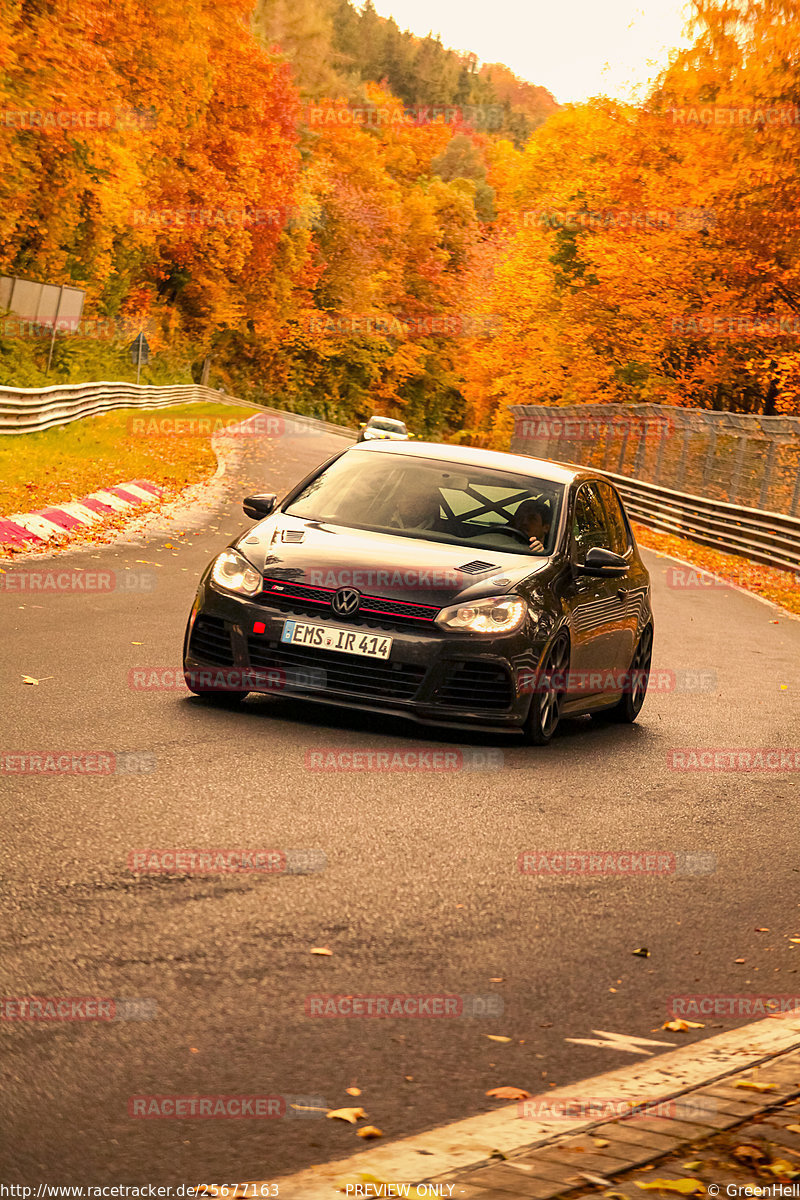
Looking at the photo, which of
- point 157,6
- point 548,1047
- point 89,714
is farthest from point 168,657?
point 157,6

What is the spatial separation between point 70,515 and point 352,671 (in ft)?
38.0

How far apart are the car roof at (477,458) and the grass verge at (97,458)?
8.80 meters

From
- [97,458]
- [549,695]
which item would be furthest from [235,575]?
[97,458]

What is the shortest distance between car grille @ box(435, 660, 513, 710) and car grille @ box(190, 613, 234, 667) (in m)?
1.16

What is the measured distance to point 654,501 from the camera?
3675 centimetres

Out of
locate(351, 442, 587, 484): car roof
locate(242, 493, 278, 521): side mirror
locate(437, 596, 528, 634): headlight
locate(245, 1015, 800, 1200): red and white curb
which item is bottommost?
locate(245, 1015, 800, 1200): red and white curb

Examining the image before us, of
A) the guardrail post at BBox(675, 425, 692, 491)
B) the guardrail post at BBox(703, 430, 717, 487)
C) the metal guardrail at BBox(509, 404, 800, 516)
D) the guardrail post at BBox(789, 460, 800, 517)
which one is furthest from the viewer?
the guardrail post at BBox(675, 425, 692, 491)

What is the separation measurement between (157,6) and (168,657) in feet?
116

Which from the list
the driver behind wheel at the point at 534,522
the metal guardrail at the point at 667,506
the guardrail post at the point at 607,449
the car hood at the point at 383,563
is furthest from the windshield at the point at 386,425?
the car hood at the point at 383,563

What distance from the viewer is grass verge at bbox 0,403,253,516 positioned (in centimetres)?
2139

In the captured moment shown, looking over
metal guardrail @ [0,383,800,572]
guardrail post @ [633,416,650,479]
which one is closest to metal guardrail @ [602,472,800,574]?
metal guardrail @ [0,383,800,572]

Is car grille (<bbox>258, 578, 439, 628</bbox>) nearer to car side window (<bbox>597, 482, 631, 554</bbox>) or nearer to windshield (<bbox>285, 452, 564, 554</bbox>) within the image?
windshield (<bbox>285, 452, 564, 554</bbox>)

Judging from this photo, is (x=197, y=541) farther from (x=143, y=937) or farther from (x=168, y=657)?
(x=143, y=937)

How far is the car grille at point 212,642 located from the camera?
885 cm
